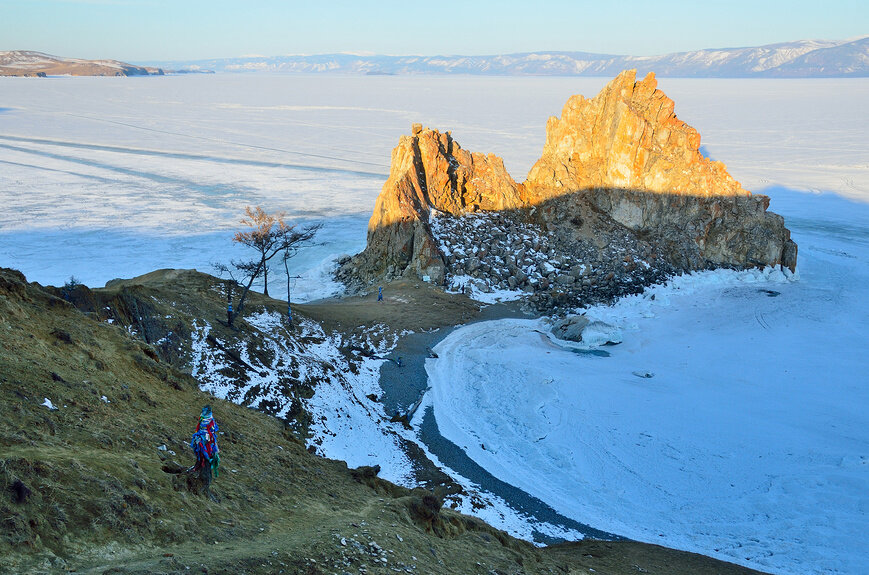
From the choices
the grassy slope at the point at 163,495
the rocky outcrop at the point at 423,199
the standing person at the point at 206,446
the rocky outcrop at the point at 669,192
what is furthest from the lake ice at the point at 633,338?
the standing person at the point at 206,446

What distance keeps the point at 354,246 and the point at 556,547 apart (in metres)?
35.0

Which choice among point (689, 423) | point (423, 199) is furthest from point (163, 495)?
point (423, 199)

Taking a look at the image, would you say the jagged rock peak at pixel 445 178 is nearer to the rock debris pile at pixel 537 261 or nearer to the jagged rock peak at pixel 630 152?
the rock debris pile at pixel 537 261

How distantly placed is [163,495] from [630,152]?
42402mm

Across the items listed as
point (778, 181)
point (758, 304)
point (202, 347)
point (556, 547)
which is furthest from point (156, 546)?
point (778, 181)

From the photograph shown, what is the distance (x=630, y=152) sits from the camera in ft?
152

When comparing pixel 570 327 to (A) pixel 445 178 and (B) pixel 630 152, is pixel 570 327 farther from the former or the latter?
(B) pixel 630 152

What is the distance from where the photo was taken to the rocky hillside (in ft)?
140

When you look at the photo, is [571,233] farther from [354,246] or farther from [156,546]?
[156,546]

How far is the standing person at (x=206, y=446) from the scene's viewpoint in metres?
10.8

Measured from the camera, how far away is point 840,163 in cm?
8338

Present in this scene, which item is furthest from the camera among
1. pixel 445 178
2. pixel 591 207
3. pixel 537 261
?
pixel 591 207

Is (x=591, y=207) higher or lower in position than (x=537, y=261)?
higher

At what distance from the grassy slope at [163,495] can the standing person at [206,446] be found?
12.2 inches
